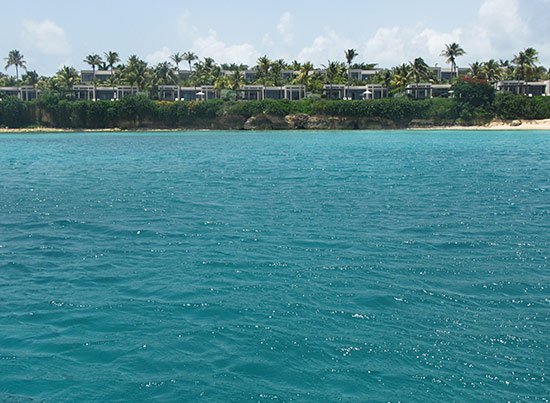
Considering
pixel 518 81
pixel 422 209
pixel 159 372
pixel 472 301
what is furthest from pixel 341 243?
pixel 518 81

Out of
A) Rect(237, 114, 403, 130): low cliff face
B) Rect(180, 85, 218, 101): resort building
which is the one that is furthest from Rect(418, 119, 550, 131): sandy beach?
Answer: Rect(180, 85, 218, 101): resort building

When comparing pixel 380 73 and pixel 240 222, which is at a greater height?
pixel 380 73

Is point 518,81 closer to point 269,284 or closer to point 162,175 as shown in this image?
point 162,175

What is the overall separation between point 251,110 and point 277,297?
122871mm

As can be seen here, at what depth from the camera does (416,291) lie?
15305 millimetres

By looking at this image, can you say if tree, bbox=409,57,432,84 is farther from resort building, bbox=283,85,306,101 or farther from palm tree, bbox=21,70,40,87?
palm tree, bbox=21,70,40,87

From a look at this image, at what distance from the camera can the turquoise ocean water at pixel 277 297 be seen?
10.7 meters

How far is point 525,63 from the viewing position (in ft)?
454

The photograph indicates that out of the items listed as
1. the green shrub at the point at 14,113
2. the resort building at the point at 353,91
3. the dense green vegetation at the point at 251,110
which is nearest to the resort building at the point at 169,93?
the dense green vegetation at the point at 251,110

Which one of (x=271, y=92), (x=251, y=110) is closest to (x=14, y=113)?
(x=251, y=110)

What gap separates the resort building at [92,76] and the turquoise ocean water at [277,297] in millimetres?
140506

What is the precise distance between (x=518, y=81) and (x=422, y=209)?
128986mm

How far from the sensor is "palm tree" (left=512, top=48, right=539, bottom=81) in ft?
447

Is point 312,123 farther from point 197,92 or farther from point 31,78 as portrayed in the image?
point 31,78
